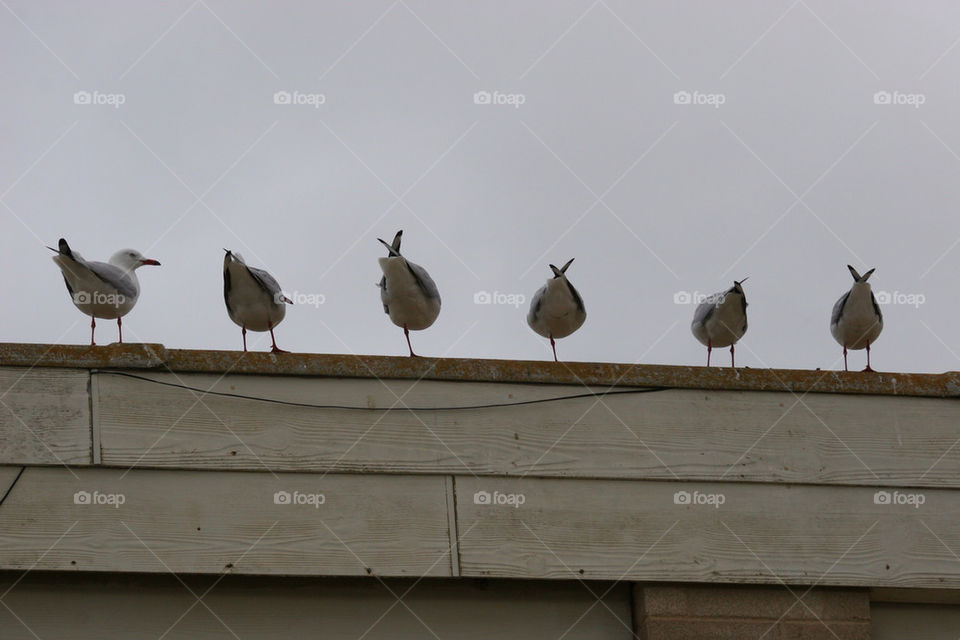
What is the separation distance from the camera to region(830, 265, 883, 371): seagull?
7.26m

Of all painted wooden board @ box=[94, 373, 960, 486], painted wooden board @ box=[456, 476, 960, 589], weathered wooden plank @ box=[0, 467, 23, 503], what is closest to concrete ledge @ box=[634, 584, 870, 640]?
painted wooden board @ box=[456, 476, 960, 589]

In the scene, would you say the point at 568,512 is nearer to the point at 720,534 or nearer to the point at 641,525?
the point at 641,525

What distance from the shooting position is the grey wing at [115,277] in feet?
22.1

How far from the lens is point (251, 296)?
262 inches

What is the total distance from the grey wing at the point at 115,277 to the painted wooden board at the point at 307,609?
3.50 metres

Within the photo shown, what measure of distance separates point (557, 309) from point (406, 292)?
1.22 m

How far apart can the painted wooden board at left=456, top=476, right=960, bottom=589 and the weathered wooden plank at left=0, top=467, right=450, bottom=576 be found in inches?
7.7

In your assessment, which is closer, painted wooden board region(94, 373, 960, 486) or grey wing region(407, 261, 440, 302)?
painted wooden board region(94, 373, 960, 486)

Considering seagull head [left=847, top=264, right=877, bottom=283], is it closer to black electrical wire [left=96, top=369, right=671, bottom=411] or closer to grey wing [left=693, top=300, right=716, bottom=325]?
grey wing [left=693, top=300, right=716, bottom=325]

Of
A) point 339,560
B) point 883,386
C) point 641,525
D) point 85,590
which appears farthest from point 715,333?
point 85,590

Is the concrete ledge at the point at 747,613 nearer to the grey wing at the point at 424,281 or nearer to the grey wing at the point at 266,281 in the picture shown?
the grey wing at the point at 424,281

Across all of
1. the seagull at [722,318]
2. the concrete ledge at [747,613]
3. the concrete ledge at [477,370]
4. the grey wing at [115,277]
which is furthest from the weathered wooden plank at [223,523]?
the seagull at [722,318]

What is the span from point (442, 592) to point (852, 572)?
148 centimetres

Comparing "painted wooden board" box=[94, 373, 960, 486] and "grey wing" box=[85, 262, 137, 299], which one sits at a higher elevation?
"grey wing" box=[85, 262, 137, 299]
